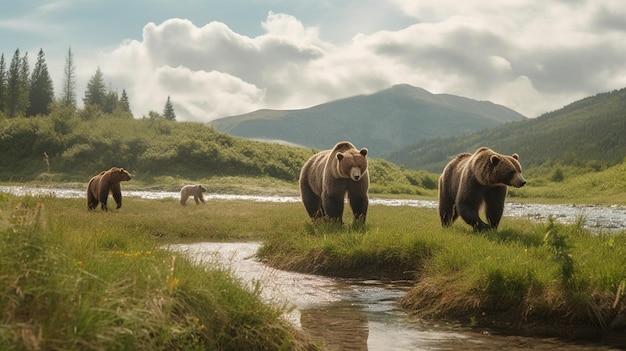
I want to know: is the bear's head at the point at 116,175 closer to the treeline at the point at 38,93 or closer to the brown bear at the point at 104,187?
the brown bear at the point at 104,187

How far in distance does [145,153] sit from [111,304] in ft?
192

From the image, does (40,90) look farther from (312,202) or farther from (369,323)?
(369,323)

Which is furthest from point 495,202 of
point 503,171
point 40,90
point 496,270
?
point 40,90

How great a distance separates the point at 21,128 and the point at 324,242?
217ft

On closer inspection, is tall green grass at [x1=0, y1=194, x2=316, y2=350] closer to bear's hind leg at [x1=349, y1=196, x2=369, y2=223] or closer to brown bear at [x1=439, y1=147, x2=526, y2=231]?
brown bear at [x1=439, y1=147, x2=526, y2=231]

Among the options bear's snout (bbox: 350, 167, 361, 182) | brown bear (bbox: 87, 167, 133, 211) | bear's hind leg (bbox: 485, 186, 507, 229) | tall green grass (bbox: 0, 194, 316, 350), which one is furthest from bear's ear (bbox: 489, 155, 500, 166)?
brown bear (bbox: 87, 167, 133, 211)

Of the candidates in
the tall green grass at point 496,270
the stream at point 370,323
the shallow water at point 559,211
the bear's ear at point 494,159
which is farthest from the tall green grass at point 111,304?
the shallow water at point 559,211

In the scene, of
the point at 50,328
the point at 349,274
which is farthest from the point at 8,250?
the point at 349,274

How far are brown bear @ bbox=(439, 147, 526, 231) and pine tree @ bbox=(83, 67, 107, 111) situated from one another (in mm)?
113346

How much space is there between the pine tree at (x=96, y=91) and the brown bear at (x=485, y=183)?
372 ft

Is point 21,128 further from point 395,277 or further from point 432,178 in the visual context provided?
point 395,277

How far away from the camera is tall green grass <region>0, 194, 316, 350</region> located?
4.22 m

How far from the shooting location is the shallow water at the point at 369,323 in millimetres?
6938

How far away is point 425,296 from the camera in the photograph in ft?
29.2
